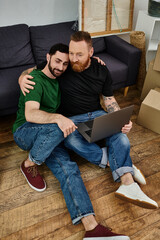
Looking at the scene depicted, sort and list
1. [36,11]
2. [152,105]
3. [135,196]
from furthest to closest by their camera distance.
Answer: [36,11] < [152,105] < [135,196]

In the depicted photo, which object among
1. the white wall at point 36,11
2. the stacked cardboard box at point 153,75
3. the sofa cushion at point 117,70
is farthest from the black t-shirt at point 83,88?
the white wall at point 36,11

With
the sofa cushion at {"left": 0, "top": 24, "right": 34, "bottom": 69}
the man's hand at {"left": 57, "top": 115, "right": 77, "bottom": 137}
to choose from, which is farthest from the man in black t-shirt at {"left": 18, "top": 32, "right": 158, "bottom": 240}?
the sofa cushion at {"left": 0, "top": 24, "right": 34, "bottom": 69}

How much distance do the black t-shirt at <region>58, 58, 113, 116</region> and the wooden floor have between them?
0.41 m

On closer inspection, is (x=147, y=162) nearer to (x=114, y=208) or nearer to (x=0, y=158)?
(x=114, y=208)

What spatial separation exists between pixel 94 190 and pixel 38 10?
2.05 meters

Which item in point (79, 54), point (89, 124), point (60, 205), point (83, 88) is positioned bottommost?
point (60, 205)

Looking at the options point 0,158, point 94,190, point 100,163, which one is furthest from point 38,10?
point 94,190

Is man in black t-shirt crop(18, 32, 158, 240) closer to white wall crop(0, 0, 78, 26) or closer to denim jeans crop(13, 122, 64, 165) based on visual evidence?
denim jeans crop(13, 122, 64, 165)

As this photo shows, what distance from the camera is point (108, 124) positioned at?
148 cm

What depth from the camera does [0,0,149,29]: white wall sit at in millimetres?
2387

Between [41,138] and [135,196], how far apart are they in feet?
2.30

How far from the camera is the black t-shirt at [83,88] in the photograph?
174 cm

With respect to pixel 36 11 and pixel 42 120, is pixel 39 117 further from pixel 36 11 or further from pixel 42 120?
pixel 36 11

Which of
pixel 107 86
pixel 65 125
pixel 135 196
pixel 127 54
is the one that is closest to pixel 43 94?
pixel 65 125
